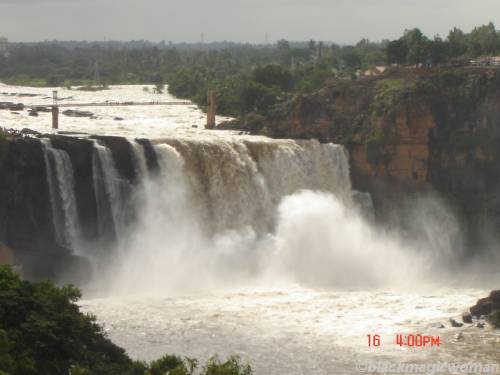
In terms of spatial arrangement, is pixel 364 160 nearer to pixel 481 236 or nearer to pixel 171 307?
pixel 481 236

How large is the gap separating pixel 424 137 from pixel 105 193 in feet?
50.4

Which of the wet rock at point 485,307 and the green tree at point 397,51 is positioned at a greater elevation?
the green tree at point 397,51

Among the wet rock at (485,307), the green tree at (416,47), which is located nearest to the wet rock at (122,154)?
the wet rock at (485,307)

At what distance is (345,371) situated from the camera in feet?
84.5

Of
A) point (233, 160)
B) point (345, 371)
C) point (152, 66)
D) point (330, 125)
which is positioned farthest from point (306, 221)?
point (152, 66)

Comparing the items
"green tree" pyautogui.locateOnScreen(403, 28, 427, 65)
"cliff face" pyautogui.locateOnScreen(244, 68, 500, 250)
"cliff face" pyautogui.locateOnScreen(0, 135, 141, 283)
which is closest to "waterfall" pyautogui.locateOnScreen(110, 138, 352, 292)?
"cliff face" pyautogui.locateOnScreen(0, 135, 141, 283)

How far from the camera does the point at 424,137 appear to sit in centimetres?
4381

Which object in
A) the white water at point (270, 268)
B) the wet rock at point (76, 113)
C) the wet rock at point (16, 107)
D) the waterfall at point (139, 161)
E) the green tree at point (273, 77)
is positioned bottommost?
the white water at point (270, 268)

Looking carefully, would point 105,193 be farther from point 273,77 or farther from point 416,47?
point 273,77

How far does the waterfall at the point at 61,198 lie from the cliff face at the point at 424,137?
44.0 ft

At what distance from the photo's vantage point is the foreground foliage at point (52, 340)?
18906 millimetres

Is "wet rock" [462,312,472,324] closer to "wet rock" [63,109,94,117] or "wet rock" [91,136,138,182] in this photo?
"wet rock" [91,136,138,182]

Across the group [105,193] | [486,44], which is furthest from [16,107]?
[486,44]

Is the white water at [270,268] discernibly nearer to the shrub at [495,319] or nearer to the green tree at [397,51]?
the shrub at [495,319]
